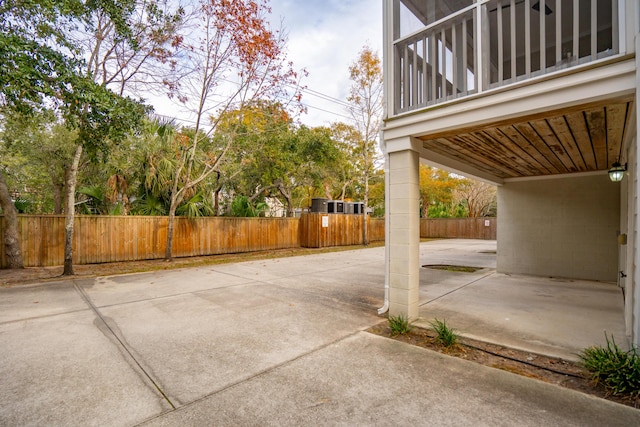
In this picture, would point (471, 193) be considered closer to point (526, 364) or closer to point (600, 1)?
point (600, 1)

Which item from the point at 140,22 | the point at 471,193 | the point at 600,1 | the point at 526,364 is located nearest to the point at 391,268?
the point at 526,364

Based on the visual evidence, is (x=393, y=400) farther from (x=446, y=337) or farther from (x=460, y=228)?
(x=460, y=228)

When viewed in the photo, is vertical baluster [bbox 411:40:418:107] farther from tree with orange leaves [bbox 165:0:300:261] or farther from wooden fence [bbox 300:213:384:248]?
wooden fence [bbox 300:213:384:248]

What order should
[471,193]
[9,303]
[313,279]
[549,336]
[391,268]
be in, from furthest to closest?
[471,193] < [313,279] < [9,303] < [391,268] < [549,336]

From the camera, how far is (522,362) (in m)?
2.84

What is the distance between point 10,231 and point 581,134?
36.7 feet

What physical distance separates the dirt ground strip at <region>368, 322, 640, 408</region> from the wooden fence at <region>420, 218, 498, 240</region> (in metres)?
19.3

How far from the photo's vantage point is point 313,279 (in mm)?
6875

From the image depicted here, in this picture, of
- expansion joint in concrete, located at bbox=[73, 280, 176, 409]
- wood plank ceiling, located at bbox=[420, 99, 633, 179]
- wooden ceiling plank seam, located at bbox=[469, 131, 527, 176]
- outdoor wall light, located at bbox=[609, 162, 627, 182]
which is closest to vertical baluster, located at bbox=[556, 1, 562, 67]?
wood plank ceiling, located at bbox=[420, 99, 633, 179]

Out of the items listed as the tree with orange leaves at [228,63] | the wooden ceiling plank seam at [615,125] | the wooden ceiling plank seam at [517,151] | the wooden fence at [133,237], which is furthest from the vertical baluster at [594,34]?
the wooden fence at [133,237]

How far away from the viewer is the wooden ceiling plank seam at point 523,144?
3.67 metres

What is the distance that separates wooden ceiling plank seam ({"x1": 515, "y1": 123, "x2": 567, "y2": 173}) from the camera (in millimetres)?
3546

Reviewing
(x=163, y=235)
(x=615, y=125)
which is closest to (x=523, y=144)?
(x=615, y=125)

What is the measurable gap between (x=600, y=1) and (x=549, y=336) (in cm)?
471
